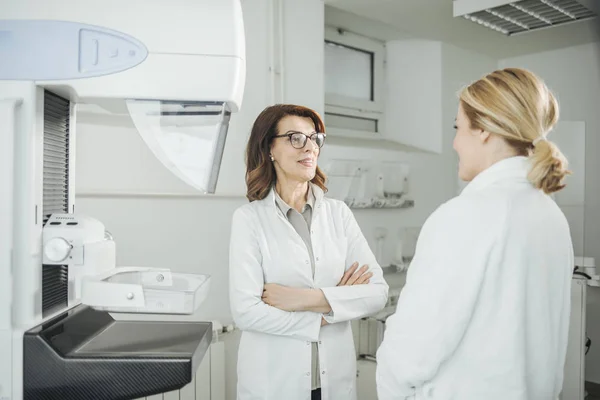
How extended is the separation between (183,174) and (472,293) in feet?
1.98

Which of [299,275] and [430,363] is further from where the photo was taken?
[299,275]

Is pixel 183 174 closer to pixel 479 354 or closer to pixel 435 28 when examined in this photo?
pixel 479 354

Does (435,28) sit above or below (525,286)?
above

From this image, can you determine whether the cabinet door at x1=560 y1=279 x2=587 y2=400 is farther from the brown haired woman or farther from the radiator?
the radiator

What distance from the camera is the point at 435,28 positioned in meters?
3.44

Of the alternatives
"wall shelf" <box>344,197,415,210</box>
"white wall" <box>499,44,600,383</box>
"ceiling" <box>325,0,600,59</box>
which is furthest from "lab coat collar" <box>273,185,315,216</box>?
"white wall" <box>499,44,600,383</box>

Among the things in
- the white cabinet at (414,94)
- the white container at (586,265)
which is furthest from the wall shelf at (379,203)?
the white container at (586,265)

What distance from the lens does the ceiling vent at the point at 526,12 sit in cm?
282

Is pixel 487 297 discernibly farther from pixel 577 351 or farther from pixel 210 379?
pixel 577 351

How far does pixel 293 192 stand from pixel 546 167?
0.93 m

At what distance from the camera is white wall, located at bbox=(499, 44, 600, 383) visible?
384 centimetres

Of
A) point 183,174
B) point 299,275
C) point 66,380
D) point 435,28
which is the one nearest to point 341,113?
point 435,28

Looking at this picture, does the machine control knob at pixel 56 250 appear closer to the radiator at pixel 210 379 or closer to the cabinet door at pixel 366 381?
the radiator at pixel 210 379

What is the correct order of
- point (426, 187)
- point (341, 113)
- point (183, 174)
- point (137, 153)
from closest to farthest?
point (183, 174) < point (137, 153) < point (341, 113) < point (426, 187)
